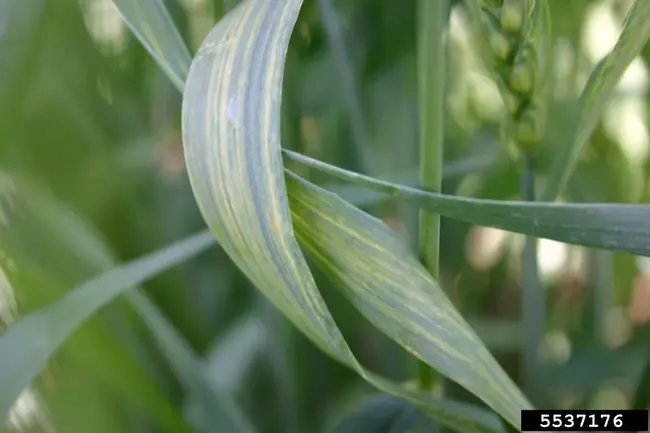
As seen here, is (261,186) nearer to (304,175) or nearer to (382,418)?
(382,418)

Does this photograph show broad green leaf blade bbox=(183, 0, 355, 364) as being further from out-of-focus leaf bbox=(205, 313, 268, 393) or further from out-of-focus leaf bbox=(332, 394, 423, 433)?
out-of-focus leaf bbox=(205, 313, 268, 393)

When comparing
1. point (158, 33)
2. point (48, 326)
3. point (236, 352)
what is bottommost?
point (236, 352)

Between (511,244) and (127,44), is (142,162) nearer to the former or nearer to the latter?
(127,44)

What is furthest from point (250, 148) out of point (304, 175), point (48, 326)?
point (304, 175)

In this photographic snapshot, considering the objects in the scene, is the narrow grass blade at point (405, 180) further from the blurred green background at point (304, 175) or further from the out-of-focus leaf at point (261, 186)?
the out-of-focus leaf at point (261, 186)

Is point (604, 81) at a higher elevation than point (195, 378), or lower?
higher

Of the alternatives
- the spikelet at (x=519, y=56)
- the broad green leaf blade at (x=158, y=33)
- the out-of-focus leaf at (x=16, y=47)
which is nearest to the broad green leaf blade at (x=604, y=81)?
the spikelet at (x=519, y=56)

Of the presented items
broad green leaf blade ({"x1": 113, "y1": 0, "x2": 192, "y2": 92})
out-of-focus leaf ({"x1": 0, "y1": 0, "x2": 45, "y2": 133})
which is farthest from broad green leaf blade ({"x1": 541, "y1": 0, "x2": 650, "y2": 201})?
out-of-focus leaf ({"x1": 0, "y1": 0, "x2": 45, "y2": 133})
